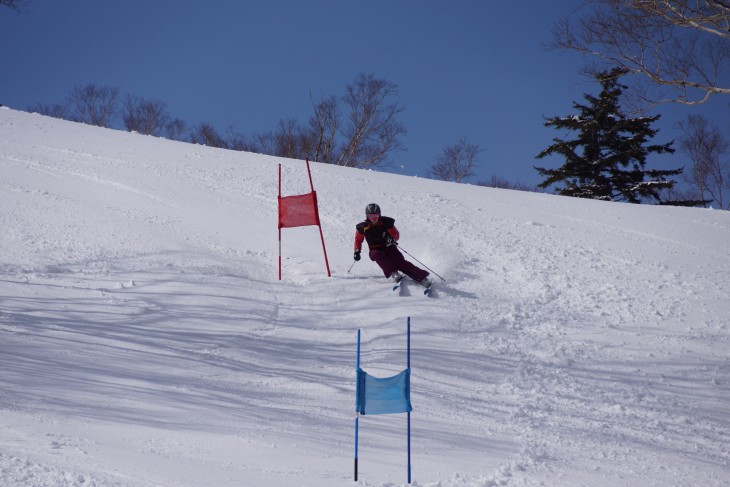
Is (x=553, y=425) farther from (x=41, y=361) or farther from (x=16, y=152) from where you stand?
(x=16, y=152)

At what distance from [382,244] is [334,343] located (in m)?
2.59

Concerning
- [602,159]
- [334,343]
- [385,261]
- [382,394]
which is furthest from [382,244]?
[602,159]

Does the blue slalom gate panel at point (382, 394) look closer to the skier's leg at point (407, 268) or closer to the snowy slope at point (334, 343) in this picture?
the snowy slope at point (334, 343)

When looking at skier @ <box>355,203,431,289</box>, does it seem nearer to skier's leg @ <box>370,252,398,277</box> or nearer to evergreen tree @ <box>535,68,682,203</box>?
skier's leg @ <box>370,252,398,277</box>

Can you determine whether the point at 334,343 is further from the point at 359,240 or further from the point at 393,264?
the point at 359,240

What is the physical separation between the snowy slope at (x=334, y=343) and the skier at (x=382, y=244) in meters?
0.37

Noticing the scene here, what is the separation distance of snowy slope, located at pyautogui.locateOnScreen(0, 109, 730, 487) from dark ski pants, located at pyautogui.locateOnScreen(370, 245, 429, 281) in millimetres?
270

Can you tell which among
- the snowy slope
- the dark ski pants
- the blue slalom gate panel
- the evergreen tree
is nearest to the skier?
the dark ski pants

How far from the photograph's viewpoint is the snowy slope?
372cm

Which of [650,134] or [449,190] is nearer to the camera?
[449,190]

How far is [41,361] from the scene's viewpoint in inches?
184

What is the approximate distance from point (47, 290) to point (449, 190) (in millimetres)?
10929

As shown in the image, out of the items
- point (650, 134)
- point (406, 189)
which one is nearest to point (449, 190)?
point (406, 189)

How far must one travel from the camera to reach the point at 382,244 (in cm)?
852
